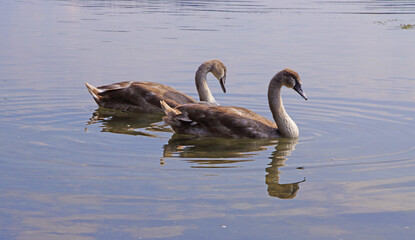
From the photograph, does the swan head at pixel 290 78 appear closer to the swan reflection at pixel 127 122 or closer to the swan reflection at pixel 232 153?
the swan reflection at pixel 232 153

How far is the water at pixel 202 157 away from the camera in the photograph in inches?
258

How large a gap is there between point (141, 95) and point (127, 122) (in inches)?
55.7

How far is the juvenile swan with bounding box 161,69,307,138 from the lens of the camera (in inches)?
431

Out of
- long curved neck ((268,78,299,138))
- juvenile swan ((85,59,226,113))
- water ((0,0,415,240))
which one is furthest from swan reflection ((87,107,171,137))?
long curved neck ((268,78,299,138))

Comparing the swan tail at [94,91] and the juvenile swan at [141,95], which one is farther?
the swan tail at [94,91]

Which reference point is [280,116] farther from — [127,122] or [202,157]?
[127,122]

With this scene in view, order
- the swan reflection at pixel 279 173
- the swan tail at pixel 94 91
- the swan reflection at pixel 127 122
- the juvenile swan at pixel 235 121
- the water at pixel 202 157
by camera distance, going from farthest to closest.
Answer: the swan tail at pixel 94 91 < the swan reflection at pixel 127 122 < the juvenile swan at pixel 235 121 < the swan reflection at pixel 279 173 < the water at pixel 202 157

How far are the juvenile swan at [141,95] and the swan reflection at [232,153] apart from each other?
8.22ft

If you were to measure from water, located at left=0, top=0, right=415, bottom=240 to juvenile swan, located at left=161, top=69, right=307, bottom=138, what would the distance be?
241mm

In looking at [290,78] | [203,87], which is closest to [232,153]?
[290,78]

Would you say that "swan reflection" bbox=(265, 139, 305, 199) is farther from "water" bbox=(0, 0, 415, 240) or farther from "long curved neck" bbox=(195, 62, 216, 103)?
"long curved neck" bbox=(195, 62, 216, 103)

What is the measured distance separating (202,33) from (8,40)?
779 cm

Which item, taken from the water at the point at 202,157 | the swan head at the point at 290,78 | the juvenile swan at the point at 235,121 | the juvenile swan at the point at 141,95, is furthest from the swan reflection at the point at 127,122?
the swan head at the point at 290,78

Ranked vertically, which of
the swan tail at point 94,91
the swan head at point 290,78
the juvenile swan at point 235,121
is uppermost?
the swan head at point 290,78
